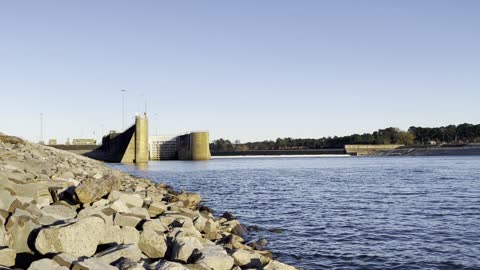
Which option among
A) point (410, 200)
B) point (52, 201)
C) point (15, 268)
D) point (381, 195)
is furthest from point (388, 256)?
point (381, 195)

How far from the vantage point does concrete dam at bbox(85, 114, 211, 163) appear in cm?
10319

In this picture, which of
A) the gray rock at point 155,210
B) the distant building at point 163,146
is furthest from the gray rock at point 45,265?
the distant building at point 163,146

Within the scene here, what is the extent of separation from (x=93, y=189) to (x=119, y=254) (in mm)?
3549

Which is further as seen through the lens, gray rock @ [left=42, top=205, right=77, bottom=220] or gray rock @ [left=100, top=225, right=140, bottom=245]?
gray rock @ [left=42, top=205, right=77, bottom=220]

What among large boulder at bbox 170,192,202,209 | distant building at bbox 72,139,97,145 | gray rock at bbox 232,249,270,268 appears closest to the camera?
gray rock at bbox 232,249,270,268

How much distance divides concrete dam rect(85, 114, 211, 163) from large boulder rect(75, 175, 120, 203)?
3633 inches

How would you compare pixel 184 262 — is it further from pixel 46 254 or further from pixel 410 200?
pixel 410 200

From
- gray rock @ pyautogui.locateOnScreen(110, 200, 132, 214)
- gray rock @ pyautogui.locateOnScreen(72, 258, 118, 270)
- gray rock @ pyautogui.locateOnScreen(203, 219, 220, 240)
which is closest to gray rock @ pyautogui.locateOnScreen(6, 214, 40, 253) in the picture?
gray rock @ pyautogui.locateOnScreen(72, 258, 118, 270)

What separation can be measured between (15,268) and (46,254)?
516mm

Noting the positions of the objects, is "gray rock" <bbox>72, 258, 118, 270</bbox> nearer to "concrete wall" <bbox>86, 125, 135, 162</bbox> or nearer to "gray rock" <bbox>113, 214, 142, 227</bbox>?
"gray rock" <bbox>113, 214, 142, 227</bbox>

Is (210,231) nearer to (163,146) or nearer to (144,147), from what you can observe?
(144,147)

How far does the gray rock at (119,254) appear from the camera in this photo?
7537mm

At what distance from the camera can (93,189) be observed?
431 inches

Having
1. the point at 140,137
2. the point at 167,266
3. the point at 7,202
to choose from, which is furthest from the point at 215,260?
the point at 140,137
